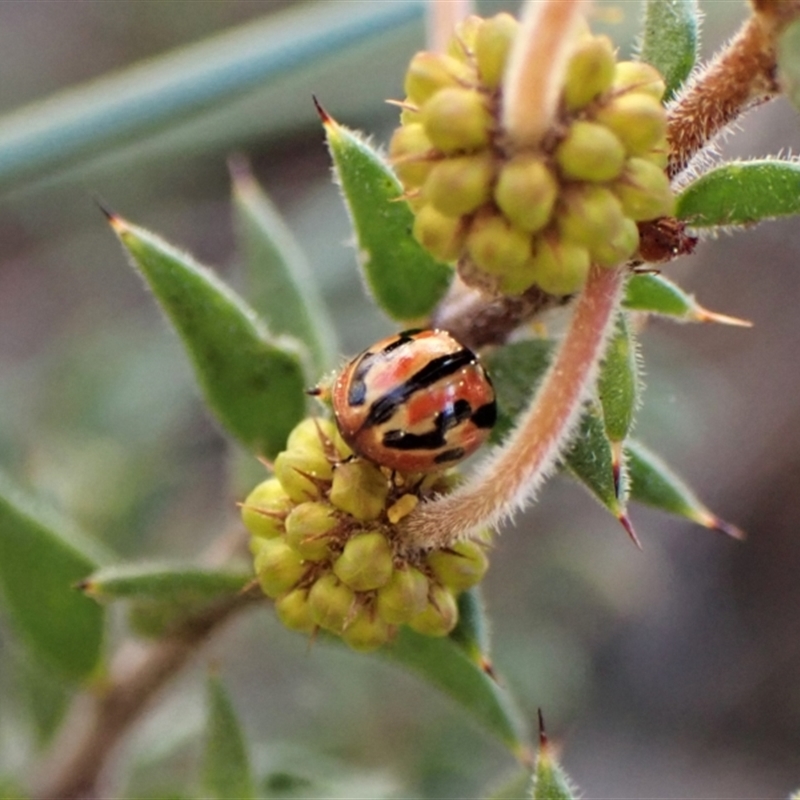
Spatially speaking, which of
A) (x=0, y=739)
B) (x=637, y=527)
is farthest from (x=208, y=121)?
(x=637, y=527)

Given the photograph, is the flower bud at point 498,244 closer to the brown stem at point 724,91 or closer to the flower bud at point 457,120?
the flower bud at point 457,120

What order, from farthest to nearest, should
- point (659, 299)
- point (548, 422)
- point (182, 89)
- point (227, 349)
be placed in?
point (182, 89) < point (227, 349) < point (659, 299) < point (548, 422)

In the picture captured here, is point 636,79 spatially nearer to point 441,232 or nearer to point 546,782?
point 441,232

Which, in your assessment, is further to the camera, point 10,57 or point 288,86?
point 10,57

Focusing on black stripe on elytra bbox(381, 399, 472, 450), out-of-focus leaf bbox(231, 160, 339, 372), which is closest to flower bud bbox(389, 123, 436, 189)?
black stripe on elytra bbox(381, 399, 472, 450)

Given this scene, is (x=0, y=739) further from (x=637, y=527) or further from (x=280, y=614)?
(x=637, y=527)

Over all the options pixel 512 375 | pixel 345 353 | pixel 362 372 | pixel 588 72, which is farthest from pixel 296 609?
pixel 345 353

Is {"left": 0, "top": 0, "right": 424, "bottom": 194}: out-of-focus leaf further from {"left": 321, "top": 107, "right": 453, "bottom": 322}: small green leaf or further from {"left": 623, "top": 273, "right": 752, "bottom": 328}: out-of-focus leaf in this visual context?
{"left": 623, "top": 273, "right": 752, "bottom": 328}: out-of-focus leaf
